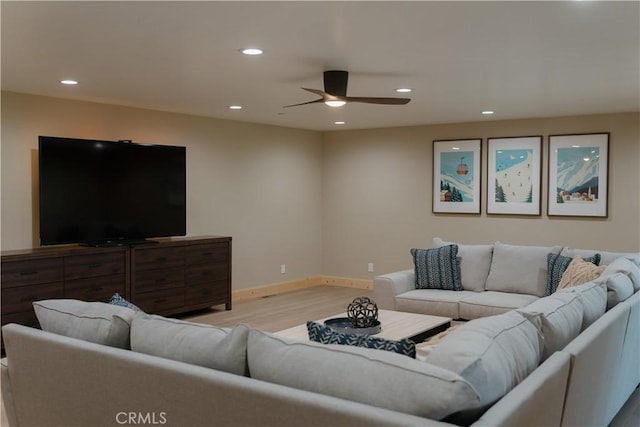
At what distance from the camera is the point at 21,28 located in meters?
3.28

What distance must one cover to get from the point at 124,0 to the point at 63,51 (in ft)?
4.03

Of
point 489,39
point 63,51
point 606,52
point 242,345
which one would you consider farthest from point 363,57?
point 242,345

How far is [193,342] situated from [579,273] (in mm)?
3412

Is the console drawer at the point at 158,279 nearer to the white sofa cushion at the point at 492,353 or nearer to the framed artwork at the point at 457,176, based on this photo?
the framed artwork at the point at 457,176

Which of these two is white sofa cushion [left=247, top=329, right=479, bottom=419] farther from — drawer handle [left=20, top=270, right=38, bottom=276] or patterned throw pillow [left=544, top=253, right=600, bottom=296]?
patterned throw pillow [left=544, top=253, right=600, bottom=296]

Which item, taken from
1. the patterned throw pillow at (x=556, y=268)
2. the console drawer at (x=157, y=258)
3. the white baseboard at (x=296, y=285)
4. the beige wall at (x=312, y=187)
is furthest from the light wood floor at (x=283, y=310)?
the patterned throw pillow at (x=556, y=268)

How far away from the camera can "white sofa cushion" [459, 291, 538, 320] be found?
504cm

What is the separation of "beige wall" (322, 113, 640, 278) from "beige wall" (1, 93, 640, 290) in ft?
0.05

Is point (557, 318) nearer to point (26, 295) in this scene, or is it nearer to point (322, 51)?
point (322, 51)

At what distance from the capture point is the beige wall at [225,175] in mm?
5398

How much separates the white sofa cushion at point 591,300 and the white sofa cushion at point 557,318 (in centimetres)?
9

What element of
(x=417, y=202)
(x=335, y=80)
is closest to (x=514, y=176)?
(x=417, y=202)

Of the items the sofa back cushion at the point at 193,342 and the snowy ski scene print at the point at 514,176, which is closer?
the sofa back cushion at the point at 193,342

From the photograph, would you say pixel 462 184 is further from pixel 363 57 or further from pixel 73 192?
pixel 73 192
